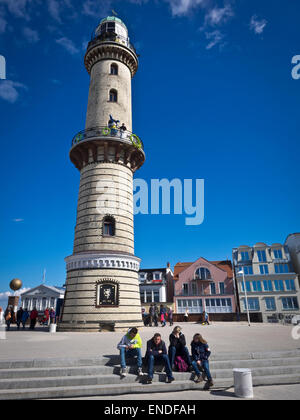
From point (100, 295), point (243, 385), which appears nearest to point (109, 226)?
point (100, 295)

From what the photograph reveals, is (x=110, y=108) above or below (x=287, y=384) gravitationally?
above

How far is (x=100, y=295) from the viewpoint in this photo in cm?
1902

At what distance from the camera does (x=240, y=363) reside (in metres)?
8.72

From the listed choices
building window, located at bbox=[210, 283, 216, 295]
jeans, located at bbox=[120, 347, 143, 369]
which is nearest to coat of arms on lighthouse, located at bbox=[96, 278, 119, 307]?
jeans, located at bbox=[120, 347, 143, 369]

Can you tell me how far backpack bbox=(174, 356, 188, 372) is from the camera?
803 centimetres

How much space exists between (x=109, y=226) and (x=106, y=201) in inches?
80.3

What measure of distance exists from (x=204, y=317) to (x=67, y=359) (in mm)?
23305

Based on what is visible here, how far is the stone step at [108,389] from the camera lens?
267 inches

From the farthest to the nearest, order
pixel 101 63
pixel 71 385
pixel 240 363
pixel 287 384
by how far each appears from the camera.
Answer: pixel 101 63 < pixel 240 363 < pixel 287 384 < pixel 71 385

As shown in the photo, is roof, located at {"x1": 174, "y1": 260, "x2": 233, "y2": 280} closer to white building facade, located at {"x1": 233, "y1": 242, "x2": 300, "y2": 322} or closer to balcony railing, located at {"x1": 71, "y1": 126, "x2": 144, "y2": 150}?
white building facade, located at {"x1": 233, "y1": 242, "x2": 300, "y2": 322}

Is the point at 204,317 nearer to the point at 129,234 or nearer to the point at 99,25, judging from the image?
the point at 129,234

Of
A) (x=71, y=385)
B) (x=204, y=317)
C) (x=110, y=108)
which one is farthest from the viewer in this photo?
(x=204, y=317)

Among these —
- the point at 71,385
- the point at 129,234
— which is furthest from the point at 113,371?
the point at 129,234
